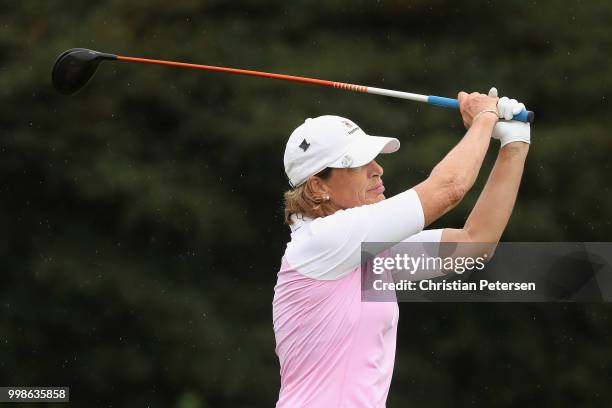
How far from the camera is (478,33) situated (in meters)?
10.4

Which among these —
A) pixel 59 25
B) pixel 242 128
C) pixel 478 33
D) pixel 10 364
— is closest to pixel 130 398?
pixel 10 364

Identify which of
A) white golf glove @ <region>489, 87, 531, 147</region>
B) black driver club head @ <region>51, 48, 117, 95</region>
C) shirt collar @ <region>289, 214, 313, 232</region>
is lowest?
shirt collar @ <region>289, 214, 313, 232</region>

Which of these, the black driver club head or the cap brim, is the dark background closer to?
the black driver club head

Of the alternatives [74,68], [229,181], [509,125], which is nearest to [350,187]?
[509,125]

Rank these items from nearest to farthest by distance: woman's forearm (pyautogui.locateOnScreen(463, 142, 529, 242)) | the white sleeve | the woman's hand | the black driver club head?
the white sleeve, the woman's hand, woman's forearm (pyautogui.locateOnScreen(463, 142, 529, 242)), the black driver club head

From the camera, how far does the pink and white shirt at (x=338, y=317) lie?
3.62 meters

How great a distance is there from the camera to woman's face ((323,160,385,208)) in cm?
387

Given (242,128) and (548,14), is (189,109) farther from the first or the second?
(548,14)

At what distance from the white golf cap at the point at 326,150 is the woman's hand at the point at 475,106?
0.86 ft

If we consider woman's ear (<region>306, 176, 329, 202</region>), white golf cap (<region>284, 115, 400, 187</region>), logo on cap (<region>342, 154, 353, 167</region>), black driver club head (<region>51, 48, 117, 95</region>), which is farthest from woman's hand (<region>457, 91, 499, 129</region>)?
black driver club head (<region>51, 48, 117, 95</region>)

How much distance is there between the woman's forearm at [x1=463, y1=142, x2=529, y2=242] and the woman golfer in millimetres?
20

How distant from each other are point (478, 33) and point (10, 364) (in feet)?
15.2

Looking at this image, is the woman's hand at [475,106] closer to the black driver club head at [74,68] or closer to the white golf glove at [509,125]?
the white golf glove at [509,125]

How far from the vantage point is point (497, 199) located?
157 inches
